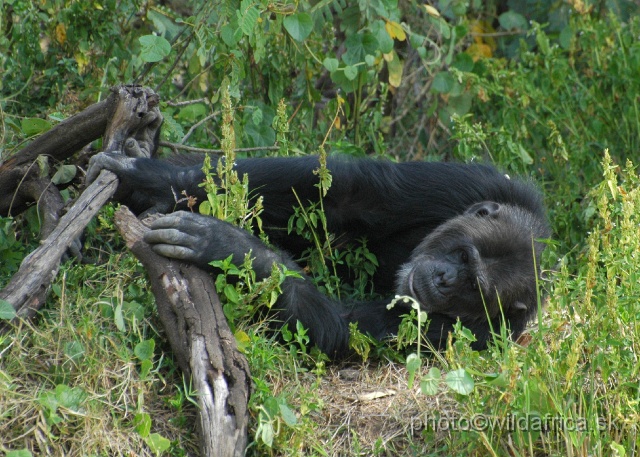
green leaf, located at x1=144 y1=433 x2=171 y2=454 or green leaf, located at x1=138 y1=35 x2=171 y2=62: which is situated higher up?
green leaf, located at x1=138 y1=35 x2=171 y2=62

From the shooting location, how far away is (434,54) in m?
7.29

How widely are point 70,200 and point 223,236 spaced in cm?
103

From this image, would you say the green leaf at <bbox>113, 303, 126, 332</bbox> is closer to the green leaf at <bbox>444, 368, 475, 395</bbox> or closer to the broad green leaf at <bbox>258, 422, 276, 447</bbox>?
the broad green leaf at <bbox>258, 422, 276, 447</bbox>

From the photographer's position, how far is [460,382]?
11.2 ft

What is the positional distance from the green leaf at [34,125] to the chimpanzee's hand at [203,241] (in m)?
1.18

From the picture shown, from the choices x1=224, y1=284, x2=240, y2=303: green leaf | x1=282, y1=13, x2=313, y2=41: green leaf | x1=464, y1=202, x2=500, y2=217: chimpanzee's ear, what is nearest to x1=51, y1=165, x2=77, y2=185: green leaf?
x1=224, y1=284, x2=240, y2=303: green leaf

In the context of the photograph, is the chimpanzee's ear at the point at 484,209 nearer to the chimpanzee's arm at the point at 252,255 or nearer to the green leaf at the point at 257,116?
the chimpanzee's arm at the point at 252,255

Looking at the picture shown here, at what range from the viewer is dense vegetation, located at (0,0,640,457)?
3.44 metres

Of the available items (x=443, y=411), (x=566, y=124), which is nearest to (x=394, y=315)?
(x=443, y=411)

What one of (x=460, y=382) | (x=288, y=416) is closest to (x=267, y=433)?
(x=288, y=416)

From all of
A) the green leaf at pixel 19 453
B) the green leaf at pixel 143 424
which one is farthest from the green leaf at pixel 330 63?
the green leaf at pixel 19 453

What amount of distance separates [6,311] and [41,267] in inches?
11.0

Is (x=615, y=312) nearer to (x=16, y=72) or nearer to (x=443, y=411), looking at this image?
(x=443, y=411)

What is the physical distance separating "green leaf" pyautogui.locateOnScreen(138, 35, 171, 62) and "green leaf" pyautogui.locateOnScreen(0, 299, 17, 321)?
67.0 inches
